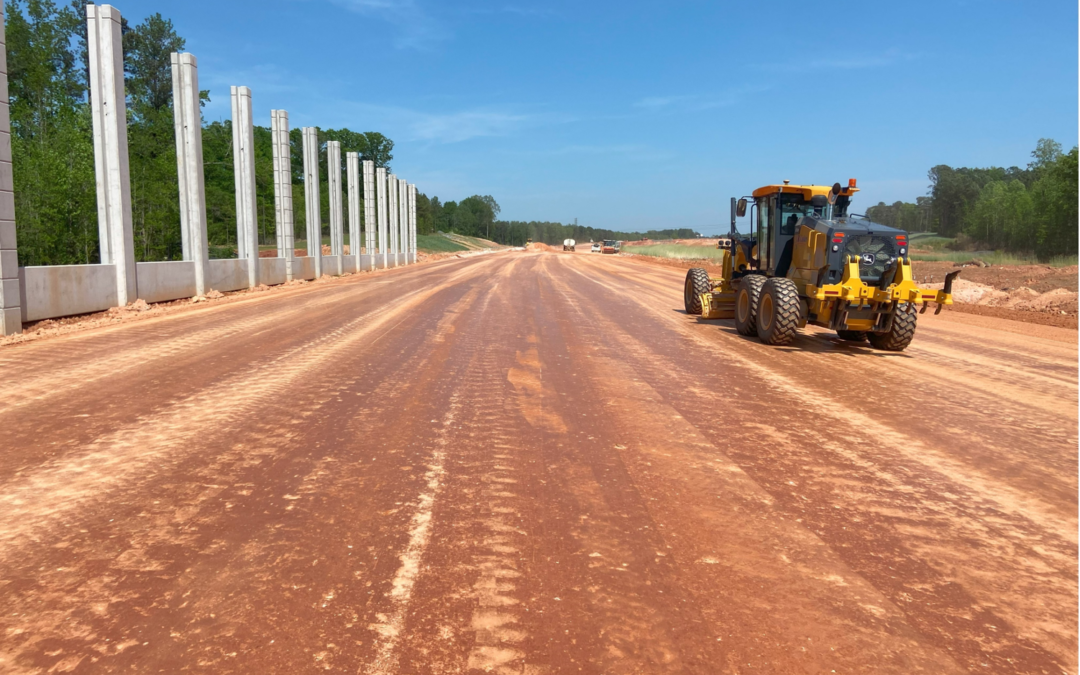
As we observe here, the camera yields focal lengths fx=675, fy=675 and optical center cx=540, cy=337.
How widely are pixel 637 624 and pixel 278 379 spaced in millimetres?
5835

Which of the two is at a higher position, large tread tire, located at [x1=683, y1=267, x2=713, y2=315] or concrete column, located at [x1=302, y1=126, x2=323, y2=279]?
concrete column, located at [x1=302, y1=126, x2=323, y2=279]

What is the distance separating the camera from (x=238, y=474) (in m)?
4.64

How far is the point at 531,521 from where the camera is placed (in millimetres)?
3941

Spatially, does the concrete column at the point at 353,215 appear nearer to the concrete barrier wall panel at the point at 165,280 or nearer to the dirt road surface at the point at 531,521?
the concrete barrier wall panel at the point at 165,280

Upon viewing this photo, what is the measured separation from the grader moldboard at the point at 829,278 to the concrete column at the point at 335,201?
30198 mm

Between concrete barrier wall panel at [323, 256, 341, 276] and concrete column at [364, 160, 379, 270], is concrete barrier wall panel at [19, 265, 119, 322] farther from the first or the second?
concrete column at [364, 160, 379, 270]

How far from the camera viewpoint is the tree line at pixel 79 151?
31.7 m

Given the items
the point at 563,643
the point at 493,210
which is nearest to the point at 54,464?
the point at 563,643

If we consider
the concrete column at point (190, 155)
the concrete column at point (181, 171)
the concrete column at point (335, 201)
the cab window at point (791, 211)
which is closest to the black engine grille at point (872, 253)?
the cab window at point (791, 211)

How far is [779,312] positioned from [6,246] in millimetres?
13064

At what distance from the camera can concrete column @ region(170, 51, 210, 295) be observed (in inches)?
803

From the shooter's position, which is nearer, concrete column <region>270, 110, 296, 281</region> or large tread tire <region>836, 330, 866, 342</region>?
large tread tire <region>836, 330, 866, 342</region>

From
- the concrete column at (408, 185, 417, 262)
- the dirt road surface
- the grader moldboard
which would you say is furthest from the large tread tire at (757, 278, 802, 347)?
the concrete column at (408, 185, 417, 262)

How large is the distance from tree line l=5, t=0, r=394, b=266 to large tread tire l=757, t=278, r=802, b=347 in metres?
28.4
